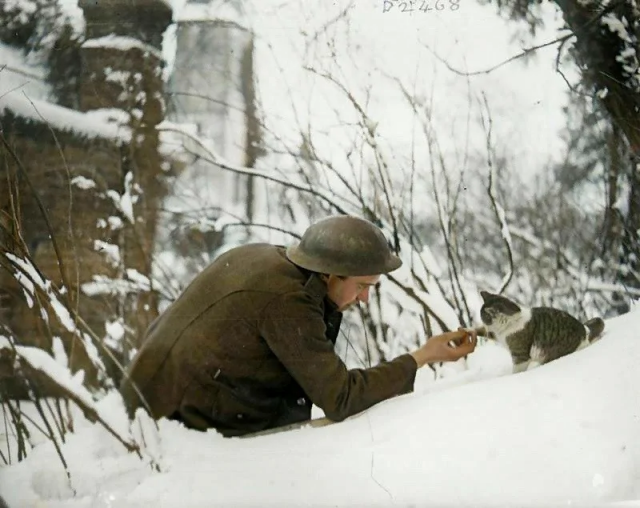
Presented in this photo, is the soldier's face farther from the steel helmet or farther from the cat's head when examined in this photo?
the cat's head

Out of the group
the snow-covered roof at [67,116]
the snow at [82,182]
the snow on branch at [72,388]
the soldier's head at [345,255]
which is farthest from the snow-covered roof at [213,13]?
the snow on branch at [72,388]

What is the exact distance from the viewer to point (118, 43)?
5.13ft

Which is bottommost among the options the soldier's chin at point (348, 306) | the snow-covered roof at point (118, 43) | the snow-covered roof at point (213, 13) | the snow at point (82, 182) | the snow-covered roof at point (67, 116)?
the soldier's chin at point (348, 306)

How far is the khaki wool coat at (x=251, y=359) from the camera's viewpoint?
135 centimetres

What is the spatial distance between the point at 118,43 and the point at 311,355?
3.14 ft

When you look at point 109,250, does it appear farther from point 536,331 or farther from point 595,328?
point 595,328

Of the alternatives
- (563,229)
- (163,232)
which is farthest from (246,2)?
(563,229)

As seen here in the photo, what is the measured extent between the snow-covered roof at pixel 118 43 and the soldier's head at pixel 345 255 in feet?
2.11

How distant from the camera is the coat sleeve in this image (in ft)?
4.41

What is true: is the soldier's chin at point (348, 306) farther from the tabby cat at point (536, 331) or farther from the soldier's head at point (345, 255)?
the tabby cat at point (536, 331)

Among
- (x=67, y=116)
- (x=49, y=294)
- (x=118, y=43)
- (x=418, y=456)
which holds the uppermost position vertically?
(x=118, y=43)

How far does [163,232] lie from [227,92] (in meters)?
0.40

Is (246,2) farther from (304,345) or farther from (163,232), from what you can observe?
(304,345)

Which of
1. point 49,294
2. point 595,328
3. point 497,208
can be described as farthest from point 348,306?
point 49,294
